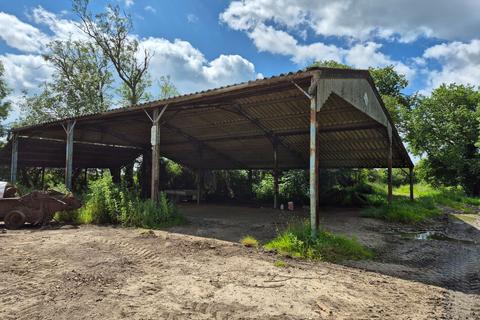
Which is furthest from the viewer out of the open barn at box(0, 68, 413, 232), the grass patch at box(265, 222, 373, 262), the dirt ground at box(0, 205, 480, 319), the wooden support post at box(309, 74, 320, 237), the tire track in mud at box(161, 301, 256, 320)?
the open barn at box(0, 68, 413, 232)

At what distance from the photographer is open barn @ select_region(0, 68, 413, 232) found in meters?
7.65

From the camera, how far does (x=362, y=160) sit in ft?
48.2

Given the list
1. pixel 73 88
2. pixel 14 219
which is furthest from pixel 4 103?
pixel 14 219

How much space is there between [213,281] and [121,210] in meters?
5.73

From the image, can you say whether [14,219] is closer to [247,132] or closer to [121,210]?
[121,210]

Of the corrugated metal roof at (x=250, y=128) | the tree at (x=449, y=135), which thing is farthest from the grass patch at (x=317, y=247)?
the tree at (x=449, y=135)

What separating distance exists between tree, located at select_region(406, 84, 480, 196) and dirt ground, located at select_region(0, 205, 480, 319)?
1866 centimetres

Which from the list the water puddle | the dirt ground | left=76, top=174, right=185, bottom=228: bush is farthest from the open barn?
the water puddle

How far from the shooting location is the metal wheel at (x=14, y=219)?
8273mm

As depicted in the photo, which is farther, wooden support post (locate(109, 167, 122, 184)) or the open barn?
wooden support post (locate(109, 167, 122, 184))

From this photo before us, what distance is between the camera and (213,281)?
4309 millimetres

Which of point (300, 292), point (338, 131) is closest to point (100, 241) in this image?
point (300, 292)

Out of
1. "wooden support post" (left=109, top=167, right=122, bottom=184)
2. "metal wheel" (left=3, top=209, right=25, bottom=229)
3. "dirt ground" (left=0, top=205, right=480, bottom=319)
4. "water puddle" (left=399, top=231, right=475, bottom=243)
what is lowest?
"water puddle" (left=399, top=231, right=475, bottom=243)

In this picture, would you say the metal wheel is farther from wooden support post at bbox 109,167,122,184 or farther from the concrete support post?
wooden support post at bbox 109,167,122,184
